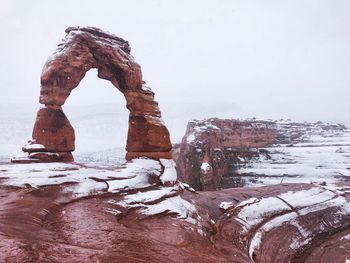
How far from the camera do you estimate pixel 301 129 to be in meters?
39.2

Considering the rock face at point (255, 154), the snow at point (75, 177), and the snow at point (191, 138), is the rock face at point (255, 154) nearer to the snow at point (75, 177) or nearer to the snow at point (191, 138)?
the snow at point (191, 138)

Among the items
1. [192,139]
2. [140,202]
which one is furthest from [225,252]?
[192,139]

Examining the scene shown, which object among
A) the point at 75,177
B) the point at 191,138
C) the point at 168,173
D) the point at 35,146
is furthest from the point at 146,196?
the point at 191,138

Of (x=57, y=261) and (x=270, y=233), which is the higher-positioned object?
(x=57, y=261)

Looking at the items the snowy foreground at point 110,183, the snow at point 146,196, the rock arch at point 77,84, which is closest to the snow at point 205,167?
the rock arch at point 77,84

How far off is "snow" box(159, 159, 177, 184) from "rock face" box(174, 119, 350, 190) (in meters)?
15.8

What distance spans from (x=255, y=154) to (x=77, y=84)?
24608 millimetres

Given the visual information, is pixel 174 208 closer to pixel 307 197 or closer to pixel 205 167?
pixel 307 197

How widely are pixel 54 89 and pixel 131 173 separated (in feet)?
13.2

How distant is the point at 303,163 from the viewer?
2908 cm

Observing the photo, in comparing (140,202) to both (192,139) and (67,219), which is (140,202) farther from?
(192,139)

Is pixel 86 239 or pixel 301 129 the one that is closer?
pixel 86 239

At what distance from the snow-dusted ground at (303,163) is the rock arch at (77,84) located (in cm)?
1787

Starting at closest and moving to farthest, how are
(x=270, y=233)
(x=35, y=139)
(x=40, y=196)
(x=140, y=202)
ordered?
(x=40, y=196) → (x=140, y=202) → (x=270, y=233) → (x=35, y=139)
